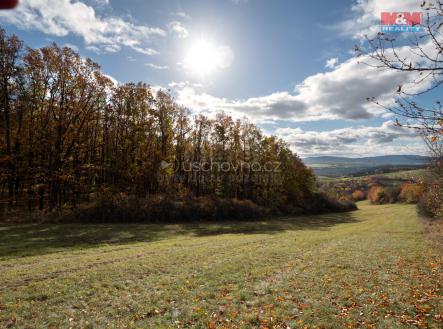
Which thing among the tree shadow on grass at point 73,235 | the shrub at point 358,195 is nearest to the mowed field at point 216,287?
the tree shadow on grass at point 73,235

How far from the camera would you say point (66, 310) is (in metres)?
8.89

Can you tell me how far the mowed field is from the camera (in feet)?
27.0

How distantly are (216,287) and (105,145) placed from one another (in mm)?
38181

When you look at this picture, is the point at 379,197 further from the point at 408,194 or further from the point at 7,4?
the point at 7,4

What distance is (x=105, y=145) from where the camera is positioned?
43688mm

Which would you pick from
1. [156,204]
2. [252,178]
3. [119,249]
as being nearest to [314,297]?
[119,249]

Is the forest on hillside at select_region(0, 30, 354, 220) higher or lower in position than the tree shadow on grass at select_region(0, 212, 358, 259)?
higher

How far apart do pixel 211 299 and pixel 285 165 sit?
189 ft

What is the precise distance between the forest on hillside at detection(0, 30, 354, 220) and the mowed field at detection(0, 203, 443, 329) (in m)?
16.6

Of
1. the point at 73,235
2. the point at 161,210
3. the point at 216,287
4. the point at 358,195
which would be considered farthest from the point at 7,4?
the point at 358,195

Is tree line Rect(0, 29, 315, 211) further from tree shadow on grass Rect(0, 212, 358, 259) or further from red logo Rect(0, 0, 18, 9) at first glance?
red logo Rect(0, 0, 18, 9)

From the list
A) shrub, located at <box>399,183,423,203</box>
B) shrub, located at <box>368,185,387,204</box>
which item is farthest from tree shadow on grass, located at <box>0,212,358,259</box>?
shrub, located at <box>368,185,387,204</box>

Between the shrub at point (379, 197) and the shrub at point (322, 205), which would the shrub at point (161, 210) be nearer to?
the shrub at point (322, 205)

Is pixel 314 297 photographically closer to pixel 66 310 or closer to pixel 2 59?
pixel 66 310
